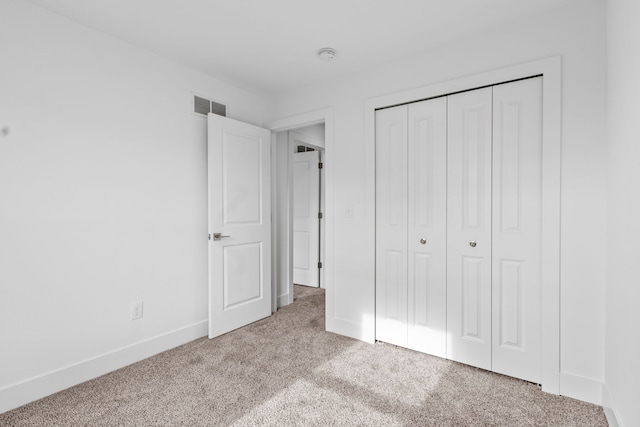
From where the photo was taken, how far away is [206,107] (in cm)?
296

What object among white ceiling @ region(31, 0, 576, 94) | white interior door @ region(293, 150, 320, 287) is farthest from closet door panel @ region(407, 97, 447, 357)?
white interior door @ region(293, 150, 320, 287)

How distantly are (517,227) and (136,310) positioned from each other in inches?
112

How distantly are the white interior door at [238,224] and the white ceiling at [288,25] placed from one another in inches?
25.8

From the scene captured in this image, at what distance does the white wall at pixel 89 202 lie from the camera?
1.90 m

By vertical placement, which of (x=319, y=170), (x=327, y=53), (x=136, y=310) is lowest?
(x=136, y=310)

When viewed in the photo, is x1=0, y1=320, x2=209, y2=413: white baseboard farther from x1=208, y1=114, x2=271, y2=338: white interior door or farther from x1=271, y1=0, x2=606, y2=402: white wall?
x1=271, y1=0, x2=606, y2=402: white wall

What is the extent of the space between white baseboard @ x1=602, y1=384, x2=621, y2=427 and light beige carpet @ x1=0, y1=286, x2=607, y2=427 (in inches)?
1.9

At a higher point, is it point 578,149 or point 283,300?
point 578,149

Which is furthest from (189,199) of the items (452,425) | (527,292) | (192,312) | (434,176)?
(527,292)

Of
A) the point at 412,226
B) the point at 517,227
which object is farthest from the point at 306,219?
the point at 517,227

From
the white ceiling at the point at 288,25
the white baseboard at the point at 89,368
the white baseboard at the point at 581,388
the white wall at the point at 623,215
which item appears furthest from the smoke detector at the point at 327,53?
the white baseboard at the point at 581,388

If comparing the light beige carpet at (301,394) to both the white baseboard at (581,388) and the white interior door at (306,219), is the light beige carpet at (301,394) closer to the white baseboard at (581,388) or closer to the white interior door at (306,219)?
the white baseboard at (581,388)

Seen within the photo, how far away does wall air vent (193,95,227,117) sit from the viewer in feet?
9.45

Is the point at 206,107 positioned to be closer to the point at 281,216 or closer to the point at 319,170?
the point at 281,216
